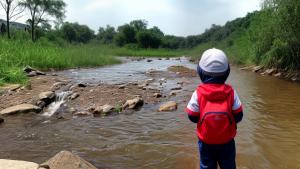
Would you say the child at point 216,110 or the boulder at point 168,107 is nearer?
the child at point 216,110

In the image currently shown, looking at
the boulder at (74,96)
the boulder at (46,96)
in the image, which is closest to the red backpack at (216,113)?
the boulder at (46,96)

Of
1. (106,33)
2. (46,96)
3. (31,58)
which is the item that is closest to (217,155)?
(46,96)

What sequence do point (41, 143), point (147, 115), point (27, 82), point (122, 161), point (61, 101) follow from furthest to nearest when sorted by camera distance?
1. point (27, 82)
2. point (61, 101)
3. point (147, 115)
4. point (41, 143)
5. point (122, 161)

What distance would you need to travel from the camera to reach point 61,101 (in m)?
9.86

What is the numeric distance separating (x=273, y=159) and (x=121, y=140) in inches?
110

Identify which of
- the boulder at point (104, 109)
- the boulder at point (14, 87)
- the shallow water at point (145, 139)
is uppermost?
the boulder at point (14, 87)

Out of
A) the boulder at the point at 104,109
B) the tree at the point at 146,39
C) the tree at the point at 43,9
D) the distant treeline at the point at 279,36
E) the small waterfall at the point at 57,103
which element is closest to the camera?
the boulder at the point at 104,109

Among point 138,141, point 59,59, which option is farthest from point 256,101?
point 59,59

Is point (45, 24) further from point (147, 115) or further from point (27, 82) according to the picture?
point (147, 115)

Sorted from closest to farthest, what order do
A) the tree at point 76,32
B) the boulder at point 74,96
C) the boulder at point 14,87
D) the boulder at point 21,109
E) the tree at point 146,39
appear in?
1. the boulder at point 21,109
2. the boulder at point 74,96
3. the boulder at point 14,87
4. the tree at point 146,39
5. the tree at point 76,32

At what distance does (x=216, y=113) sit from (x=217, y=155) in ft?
1.75

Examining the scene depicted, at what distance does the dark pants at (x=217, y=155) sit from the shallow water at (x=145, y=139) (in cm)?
183

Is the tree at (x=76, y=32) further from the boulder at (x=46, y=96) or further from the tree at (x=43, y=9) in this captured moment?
the boulder at (x=46, y=96)

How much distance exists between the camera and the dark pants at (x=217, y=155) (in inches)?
132
